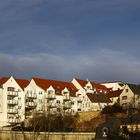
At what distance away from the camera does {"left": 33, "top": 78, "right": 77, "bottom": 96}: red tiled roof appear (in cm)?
12584

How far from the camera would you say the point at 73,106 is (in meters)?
128

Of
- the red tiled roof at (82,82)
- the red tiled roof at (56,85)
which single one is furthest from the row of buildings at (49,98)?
the red tiled roof at (82,82)

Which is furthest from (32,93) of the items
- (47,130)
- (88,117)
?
(47,130)

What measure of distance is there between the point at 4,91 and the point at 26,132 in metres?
30.7

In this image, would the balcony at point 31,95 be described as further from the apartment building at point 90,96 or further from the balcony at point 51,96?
the apartment building at point 90,96

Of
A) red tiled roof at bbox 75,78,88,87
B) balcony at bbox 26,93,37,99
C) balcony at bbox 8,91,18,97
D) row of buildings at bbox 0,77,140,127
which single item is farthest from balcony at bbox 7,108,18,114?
red tiled roof at bbox 75,78,88,87

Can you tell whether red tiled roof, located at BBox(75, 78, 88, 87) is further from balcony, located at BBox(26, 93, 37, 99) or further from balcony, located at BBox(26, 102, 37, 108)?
balcony, located at BBox(26, 102, 37, 108)

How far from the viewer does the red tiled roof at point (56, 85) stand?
12584 cm

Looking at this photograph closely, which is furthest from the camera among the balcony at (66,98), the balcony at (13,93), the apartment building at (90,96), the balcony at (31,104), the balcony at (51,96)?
the apartment building at (90,96)

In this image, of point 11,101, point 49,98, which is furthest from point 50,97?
point 11,101

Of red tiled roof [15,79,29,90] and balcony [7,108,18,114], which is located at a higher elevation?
red tiled roof [15,79,29,90]

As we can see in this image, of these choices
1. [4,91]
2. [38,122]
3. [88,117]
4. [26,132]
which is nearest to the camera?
[26,132]

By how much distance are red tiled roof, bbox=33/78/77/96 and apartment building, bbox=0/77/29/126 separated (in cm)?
776

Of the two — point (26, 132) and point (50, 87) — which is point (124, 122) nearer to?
point (26, 132)
